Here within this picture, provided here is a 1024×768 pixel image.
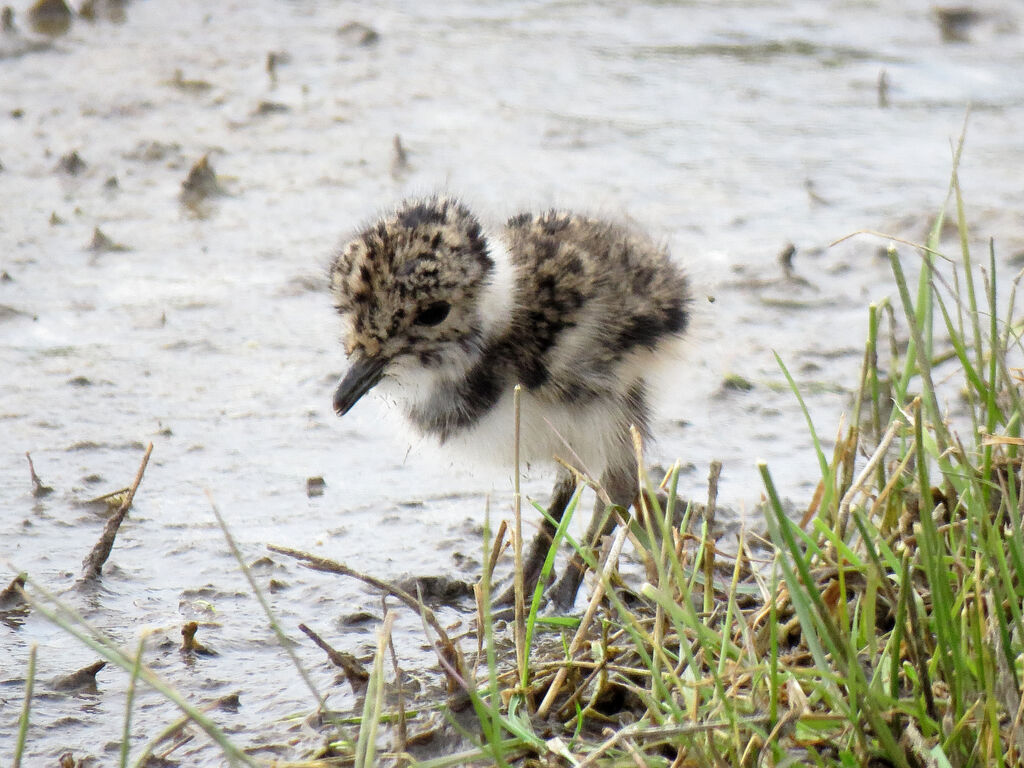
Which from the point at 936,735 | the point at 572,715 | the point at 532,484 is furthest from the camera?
the point at 532,484

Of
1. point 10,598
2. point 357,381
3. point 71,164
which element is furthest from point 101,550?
point 71,164

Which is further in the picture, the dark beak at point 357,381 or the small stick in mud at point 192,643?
the dark beak at point 357,381

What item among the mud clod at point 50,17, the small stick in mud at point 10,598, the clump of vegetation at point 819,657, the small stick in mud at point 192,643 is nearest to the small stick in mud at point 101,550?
the small stick in mud at point 10,598

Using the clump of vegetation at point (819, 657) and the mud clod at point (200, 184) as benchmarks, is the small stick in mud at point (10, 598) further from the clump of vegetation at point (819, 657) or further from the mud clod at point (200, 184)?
the mud clod at point (200, 184)

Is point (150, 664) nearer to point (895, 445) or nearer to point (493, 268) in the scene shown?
point (493, 268)

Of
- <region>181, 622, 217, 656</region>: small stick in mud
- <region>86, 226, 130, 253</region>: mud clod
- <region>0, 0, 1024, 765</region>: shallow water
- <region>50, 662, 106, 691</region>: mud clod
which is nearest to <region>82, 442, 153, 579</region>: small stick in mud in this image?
<region>0, 0, 1024, 765</region>: shallow water

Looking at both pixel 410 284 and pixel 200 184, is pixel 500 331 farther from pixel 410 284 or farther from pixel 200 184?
pixel 200 184

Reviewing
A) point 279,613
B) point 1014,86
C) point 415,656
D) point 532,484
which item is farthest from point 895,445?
point 1014,86
